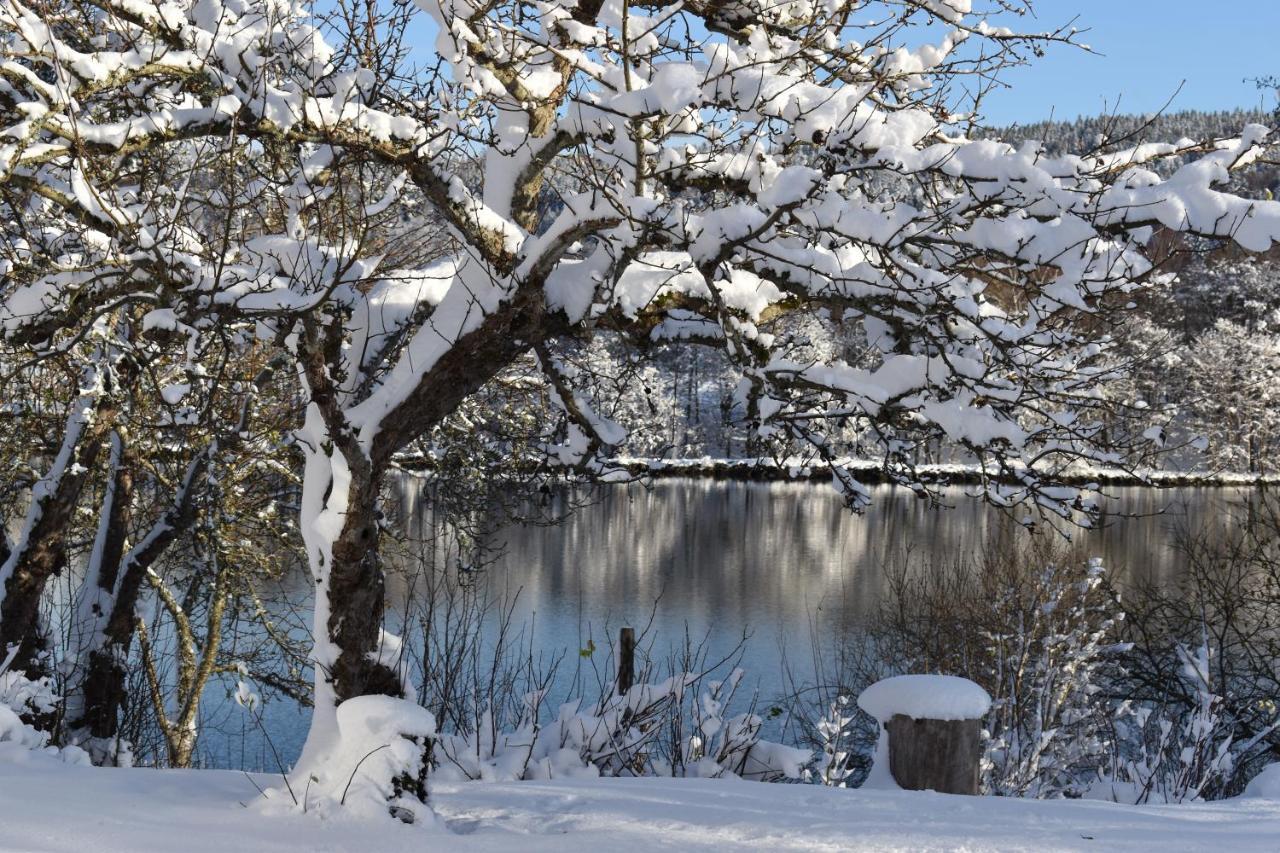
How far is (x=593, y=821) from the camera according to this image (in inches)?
150

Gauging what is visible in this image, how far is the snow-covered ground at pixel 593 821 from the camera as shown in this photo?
3482 millimetres

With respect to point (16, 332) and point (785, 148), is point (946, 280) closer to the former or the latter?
point (785, 148)

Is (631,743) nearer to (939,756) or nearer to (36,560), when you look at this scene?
(939,756)

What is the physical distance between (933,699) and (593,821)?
180cm

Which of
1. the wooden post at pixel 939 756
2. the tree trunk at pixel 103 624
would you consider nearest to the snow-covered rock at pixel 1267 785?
the wooden post at pixel 939 756

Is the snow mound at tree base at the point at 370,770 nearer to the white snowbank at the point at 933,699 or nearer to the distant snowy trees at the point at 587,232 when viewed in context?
the distant snowy trees at the point at 587,232

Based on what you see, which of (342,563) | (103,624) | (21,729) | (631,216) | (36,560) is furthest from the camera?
(103,624)

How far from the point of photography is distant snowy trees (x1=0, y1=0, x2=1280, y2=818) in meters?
4.55

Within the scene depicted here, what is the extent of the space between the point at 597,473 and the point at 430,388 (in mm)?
2284

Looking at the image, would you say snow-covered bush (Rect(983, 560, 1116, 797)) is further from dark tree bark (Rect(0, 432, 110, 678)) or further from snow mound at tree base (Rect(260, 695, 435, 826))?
dark tree bark (Rect(0, 432, 110, 678))

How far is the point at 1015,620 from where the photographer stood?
12758 millimetres

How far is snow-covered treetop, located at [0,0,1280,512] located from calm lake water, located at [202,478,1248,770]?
3975 mm

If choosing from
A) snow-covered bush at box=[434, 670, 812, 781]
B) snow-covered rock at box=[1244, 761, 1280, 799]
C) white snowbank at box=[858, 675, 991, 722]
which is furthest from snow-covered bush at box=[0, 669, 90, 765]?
snow-covered rock at box=[1244, 761, 1280, 799]

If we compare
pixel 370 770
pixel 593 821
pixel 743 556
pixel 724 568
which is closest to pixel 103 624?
pixel 370 770
